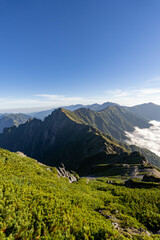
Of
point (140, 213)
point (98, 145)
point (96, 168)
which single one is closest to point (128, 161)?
point (96, 168)

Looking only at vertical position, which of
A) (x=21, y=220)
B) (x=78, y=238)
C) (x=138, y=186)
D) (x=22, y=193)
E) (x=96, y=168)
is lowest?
(x=96, y=168)

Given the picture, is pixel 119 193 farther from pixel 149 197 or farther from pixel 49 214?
pixel 49 214

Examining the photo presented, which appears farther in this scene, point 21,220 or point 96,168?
point 96,168

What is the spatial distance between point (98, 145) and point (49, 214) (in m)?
181

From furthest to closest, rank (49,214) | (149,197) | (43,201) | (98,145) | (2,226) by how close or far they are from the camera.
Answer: (98,145) < (149,197) < (43,201) < (49,214) < (2,226)

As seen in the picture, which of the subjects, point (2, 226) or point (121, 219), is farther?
point (121, 219)

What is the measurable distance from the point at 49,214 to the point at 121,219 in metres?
15.0

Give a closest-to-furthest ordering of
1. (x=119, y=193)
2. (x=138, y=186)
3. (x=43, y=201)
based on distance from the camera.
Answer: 1. (x=43, y=201)
2. (x=119, y=193)
3. (x=138, y=186)

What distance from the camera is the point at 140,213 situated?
84.2 feet

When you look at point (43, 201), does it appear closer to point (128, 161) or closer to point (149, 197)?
point (149, 197)

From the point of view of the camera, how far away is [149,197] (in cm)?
3294

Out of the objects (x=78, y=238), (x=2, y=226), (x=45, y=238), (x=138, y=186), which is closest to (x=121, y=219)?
(x=78, y=238)

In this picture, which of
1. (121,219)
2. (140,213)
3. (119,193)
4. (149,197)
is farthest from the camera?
(119,193)

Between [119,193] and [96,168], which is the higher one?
[119,193]
